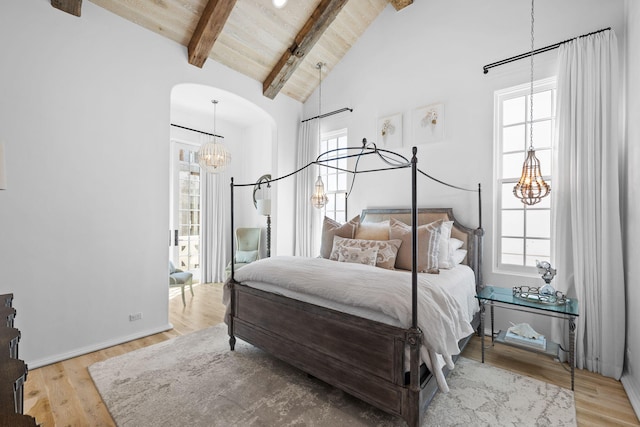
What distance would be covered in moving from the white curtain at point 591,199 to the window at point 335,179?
2.54 m

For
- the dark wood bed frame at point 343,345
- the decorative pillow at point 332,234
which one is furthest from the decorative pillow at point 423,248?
the dark wood bed frame at point 343,345

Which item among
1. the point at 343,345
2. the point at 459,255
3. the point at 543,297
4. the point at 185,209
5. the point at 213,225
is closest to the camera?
the point at 343,345

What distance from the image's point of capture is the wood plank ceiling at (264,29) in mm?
3016

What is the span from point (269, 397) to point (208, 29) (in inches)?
137

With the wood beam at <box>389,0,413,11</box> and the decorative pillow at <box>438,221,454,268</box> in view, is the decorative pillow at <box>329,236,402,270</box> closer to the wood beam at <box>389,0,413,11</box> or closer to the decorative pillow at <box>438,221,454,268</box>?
the decorative pillow at <box>438,221,454,268</box>

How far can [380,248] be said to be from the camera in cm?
276

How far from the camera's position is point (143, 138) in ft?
10.2

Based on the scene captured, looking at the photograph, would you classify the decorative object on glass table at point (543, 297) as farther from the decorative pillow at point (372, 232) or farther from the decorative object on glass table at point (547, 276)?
the decorative pillow at point (372, 232)

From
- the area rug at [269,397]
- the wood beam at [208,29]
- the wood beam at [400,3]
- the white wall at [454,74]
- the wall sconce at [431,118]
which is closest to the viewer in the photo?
the area rug at [269,397]

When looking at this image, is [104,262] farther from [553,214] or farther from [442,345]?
[553,214]

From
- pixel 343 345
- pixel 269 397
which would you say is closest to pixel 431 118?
pixel 343 345

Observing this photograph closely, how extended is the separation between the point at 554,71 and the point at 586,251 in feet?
5.47

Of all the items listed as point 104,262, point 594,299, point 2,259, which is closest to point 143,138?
point 104,262

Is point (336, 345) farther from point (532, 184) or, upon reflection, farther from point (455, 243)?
point (532, 184)
